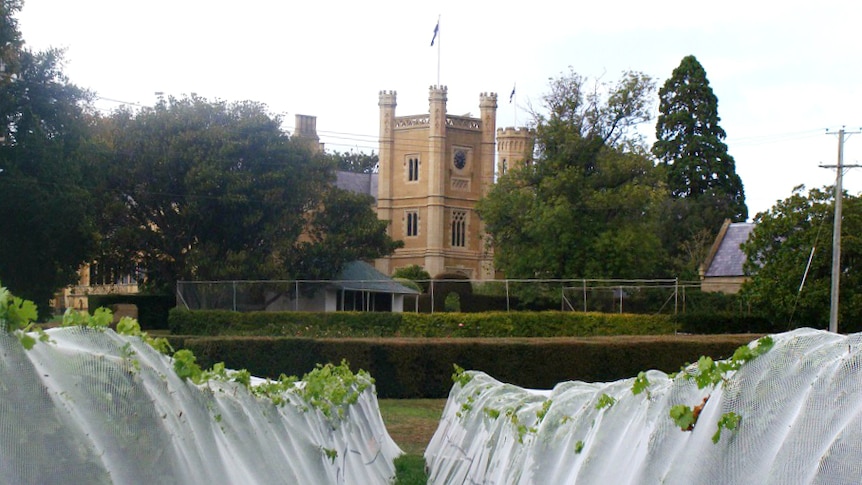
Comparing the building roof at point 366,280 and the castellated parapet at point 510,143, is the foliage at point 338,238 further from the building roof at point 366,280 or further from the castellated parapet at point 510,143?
the castellated parapet at point 510,143

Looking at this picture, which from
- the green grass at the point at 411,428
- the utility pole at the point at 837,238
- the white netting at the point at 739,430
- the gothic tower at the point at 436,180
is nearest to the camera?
the white netting at the point at 739,430

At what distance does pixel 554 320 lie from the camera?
38.5m

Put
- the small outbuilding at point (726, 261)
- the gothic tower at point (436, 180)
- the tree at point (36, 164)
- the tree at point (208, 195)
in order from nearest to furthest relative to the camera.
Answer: the tree at point (36, 164)
the tree at point (208, 195)
the small outbuilding at point (726, 261)
the gothic tower at point (436, 180)

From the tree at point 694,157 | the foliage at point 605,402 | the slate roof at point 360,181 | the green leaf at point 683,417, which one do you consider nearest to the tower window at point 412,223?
the slate roof at point 360,181

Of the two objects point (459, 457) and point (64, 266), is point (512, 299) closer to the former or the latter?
point (64, 266)

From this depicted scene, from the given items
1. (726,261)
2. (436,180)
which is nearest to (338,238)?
(726,261)

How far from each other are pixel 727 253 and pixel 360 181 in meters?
44.0

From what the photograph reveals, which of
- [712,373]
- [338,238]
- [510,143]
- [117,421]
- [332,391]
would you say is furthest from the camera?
[510,143]

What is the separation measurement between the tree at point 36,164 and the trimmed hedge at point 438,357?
40.3 ft

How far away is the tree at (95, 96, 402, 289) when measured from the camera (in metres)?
47.7

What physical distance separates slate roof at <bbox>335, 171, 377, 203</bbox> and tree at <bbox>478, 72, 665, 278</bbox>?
140 feet

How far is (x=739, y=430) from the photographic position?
5.76 metres

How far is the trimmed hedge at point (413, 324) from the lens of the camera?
3653cm

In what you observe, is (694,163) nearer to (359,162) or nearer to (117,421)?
(359,162)
